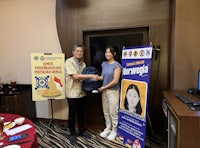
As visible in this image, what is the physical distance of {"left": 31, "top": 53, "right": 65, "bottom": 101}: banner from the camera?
2883 mm

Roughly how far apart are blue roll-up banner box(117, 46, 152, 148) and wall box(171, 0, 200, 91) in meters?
0.49

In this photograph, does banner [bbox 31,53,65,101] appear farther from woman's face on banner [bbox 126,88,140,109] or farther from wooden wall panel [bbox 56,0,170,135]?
woman's face on banner [bbox 126,88,140,109]

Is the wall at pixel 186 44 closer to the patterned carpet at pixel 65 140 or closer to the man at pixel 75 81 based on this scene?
the patterned carpet at pixel 65 140

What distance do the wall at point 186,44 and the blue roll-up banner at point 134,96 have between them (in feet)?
1.60

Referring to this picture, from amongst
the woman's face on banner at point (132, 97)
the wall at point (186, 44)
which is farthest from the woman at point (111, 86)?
the wall at point (186, 44)

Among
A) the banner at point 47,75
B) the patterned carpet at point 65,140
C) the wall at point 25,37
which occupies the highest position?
the wall at point 25,37

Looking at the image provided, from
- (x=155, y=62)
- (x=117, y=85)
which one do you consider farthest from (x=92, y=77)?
(x=155, y=62)

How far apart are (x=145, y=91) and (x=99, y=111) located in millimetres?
1270

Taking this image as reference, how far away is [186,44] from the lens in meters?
2.43

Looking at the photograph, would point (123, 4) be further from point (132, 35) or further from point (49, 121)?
point (49, 121)

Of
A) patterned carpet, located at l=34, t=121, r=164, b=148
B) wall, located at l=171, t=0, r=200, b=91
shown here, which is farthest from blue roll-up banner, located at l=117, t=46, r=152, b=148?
wall, located at l=171, t=0, r=200, b=91

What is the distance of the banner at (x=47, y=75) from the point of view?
2.88 meters

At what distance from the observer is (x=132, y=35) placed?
2971mm

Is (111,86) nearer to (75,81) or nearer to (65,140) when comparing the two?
(75,81)
